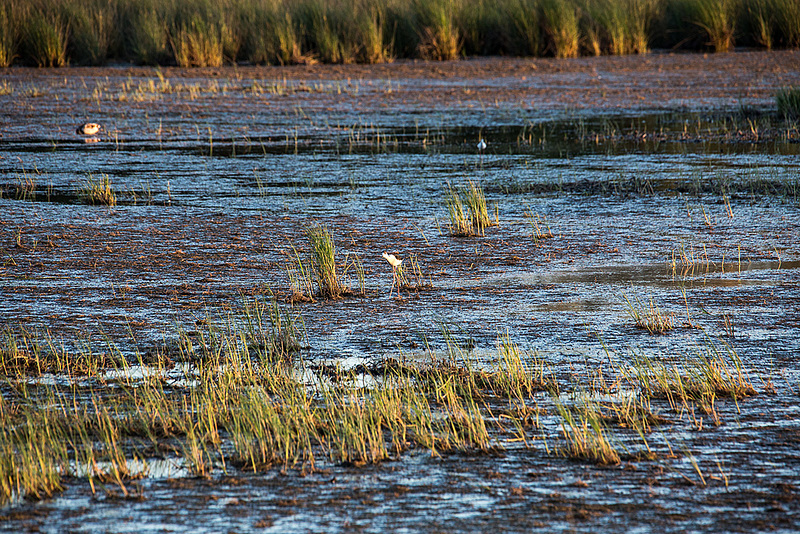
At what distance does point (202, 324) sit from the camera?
19.1ft

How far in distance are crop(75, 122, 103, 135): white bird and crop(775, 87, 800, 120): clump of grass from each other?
9.76 meters

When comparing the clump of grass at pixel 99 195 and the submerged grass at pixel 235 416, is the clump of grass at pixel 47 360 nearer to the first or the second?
the submerged grass at pixel 235 416

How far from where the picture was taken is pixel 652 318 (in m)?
5.62

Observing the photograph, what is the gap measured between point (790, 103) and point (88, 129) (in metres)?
9.98

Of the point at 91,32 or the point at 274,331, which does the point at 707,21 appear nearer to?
the point at 91,32

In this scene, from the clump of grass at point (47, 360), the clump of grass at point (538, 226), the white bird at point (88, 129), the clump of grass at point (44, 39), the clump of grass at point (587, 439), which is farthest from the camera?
the clump of grass at point (44, 39)

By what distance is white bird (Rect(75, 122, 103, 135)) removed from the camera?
14.6m

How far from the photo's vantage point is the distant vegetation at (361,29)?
2320 cm

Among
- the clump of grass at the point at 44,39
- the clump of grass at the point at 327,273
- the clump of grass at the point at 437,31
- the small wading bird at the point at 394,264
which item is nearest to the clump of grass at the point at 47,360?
the clump of grass at the point at 327,273

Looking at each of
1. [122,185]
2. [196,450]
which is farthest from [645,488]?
[122,185]

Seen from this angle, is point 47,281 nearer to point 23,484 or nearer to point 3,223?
point 3,223

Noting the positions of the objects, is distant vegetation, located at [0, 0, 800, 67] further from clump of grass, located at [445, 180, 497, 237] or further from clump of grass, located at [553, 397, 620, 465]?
clump of grass, located at [553, 397, 620, 465]

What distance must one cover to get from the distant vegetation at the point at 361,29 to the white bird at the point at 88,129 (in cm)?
858

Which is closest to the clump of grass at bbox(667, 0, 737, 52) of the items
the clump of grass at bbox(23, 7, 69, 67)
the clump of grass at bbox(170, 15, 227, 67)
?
the clump of grass at bbox(170, 15, 227, 67)
